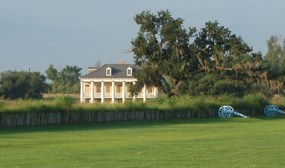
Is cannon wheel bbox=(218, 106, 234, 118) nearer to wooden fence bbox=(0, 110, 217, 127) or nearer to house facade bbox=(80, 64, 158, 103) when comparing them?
wooden fence bbox=(0, 110, 217, 127)

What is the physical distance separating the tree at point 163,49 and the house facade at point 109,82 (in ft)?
76.4

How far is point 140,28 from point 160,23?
92.6 inches

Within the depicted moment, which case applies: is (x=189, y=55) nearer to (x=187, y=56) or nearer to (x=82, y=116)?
(x=187, y=56)

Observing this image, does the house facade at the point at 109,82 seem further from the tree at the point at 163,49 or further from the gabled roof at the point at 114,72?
the tree at the point at 163,49

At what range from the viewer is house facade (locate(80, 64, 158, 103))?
98.5 m

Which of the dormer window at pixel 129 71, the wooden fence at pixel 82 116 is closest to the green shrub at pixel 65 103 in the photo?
the wooden fence at pixel 82 116

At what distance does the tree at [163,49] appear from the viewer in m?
72.3

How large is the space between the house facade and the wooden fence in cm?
3400

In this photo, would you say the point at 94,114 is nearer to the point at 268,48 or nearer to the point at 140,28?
the point at 140,28

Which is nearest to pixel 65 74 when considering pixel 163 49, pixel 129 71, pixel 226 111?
pixel 129 71

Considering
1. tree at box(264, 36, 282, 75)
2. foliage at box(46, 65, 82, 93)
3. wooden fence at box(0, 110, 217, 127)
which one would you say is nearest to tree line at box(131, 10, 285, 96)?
wooden fence at box(0, 110, 217, 127)

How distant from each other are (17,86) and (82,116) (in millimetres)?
41497

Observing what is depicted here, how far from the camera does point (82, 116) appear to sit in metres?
51.3

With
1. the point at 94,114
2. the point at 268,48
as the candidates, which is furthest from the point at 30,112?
the point at 268,48
